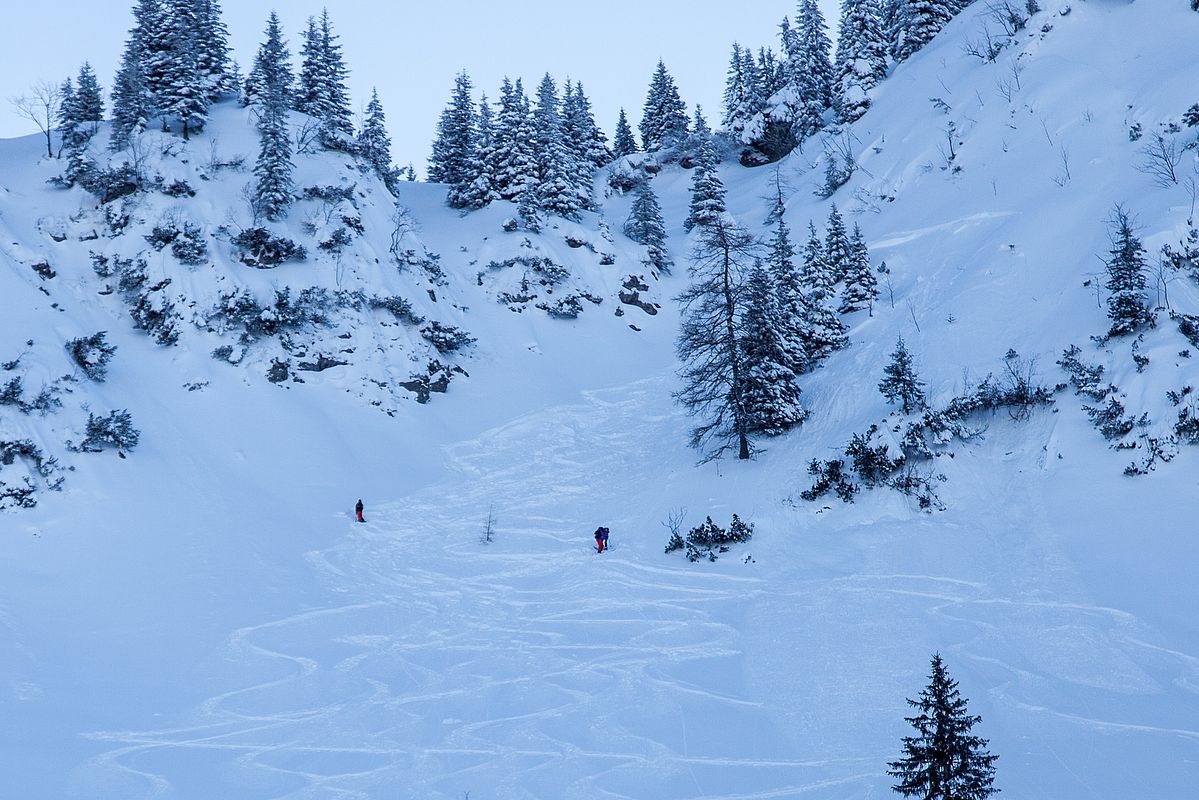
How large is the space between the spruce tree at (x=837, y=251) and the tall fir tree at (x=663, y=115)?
131 feet

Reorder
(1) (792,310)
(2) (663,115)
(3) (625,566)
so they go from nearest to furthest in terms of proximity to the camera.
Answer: (3) (625,566), (1) (792,310), (2) (663,115)

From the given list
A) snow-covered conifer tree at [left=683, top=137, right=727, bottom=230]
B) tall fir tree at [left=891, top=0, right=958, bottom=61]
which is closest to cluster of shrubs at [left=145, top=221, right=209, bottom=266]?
snow-covered conifer tree at [left=683, top=137, right=727, bottom=230]

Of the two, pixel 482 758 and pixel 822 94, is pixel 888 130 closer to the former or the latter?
pixel 822 94

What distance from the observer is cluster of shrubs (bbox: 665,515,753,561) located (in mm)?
18250

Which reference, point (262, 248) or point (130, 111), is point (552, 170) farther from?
point (130, 111)

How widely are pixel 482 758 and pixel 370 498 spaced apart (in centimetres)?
1512

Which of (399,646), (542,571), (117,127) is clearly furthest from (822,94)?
(399,646)

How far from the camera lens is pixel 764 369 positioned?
23406 mm

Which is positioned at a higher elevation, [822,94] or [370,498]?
[822,94]

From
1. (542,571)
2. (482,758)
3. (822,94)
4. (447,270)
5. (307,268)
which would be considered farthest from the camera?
(822,94)

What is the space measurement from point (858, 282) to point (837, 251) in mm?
1720

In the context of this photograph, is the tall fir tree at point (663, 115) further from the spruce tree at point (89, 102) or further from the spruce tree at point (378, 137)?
the spruce tree at point (89, 102)

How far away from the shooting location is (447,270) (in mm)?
39406

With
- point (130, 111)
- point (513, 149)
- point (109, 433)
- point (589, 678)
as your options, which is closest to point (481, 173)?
point (513, 149)
